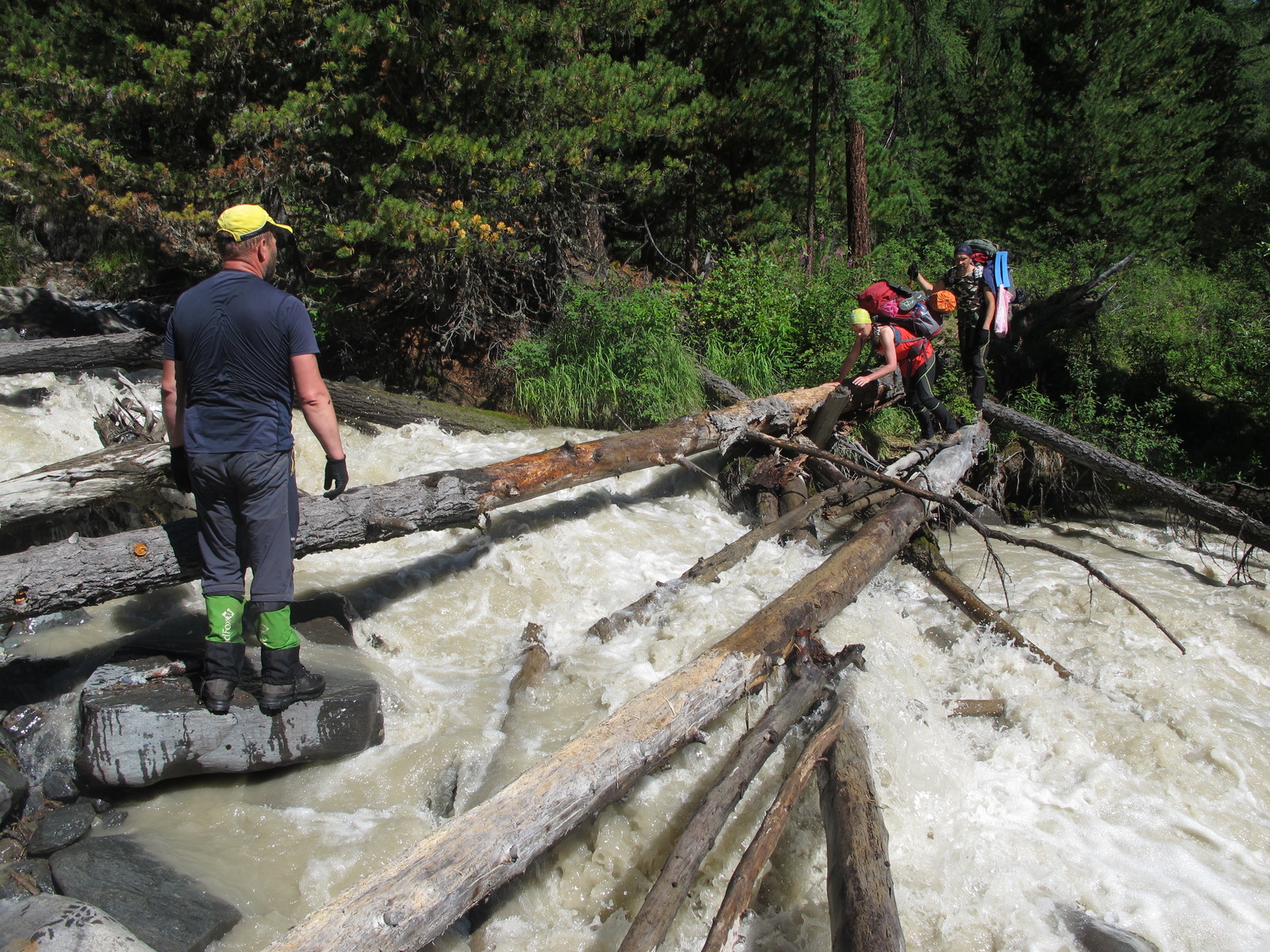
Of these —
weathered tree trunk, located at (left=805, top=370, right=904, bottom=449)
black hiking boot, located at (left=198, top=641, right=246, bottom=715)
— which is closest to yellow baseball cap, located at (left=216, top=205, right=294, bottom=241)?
black hiking boot, located at (left=198, top=641, right=246, bottom=715)

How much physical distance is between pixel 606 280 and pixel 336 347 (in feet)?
13.2

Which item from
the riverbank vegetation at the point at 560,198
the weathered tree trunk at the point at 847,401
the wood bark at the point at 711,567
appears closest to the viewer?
the wood bark at the point at 711,567

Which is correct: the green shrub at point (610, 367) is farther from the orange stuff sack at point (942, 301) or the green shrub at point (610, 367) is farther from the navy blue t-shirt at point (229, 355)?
the navy blue t-shirt at point (229, 355)

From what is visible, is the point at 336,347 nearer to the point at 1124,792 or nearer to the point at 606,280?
the point at 606,280

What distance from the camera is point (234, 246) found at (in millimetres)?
3578

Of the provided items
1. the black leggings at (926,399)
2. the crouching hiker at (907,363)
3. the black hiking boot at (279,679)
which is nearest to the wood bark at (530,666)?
the black hiking boot at (279,679)

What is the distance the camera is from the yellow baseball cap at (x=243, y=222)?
11.6ft

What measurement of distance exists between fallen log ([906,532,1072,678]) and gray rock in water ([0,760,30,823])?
217 inches

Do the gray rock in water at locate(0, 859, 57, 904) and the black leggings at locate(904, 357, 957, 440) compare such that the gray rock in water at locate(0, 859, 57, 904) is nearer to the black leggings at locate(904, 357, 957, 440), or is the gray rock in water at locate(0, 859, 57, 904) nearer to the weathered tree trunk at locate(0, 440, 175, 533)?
the weathered tree trunk at locate(0, 440, 175, 533)

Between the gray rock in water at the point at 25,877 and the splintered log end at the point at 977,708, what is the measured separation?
14.6 ft

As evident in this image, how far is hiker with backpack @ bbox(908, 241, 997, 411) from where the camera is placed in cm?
786

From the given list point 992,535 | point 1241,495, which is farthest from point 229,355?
point 1241,495

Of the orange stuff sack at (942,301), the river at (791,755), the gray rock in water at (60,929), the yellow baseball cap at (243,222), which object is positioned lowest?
the river at (791,755)

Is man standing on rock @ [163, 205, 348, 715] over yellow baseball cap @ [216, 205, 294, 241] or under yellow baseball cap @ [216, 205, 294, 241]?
under
